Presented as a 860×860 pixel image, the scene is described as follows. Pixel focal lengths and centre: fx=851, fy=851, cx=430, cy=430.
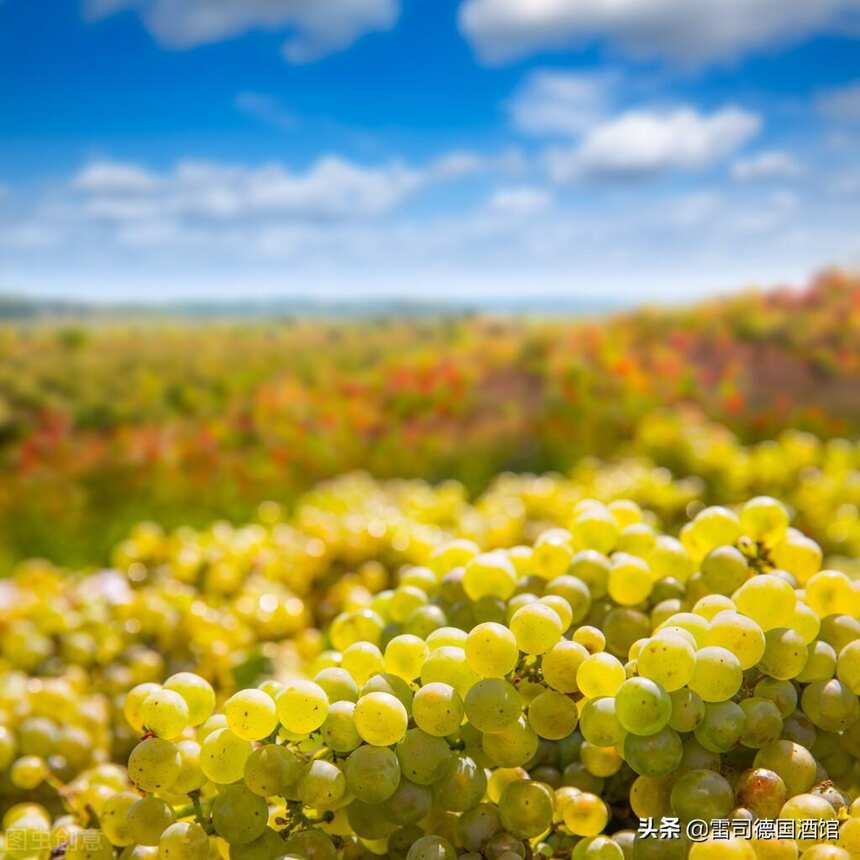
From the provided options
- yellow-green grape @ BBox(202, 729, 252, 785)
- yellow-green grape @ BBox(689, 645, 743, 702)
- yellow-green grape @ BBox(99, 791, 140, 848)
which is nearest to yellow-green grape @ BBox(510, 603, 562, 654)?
yellow-green grape @ BBox(689, 645, 743, 702)

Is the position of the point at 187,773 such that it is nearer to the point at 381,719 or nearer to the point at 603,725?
the point at 381,719

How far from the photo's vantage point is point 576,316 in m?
6.49

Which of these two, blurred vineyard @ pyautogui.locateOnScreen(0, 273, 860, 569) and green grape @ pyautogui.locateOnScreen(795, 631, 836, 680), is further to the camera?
blurred vineyard @ pyautogui.locateOnScreen(0, 273, 860, 569)

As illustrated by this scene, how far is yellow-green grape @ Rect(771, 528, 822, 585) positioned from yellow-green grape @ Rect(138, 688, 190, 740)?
1.75 ft

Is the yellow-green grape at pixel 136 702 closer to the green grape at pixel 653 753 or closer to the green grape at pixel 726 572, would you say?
the green grape at pixel 653 753

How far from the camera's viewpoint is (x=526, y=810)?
60 cm

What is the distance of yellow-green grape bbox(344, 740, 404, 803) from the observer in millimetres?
583

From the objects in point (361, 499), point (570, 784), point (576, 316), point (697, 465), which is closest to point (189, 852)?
point (570, 784)

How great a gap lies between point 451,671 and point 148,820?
0.24 metres

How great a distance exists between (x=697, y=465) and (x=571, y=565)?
5.94 feet

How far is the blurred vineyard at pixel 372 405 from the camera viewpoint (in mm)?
3783

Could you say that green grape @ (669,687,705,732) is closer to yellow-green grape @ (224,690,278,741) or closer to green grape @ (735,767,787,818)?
green grape @ (735,767,787,818)

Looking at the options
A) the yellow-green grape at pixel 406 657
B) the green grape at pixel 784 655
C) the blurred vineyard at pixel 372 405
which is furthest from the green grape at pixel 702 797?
the blurred vineyard at pixel 372 405

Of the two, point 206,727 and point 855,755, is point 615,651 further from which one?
point 206,727
